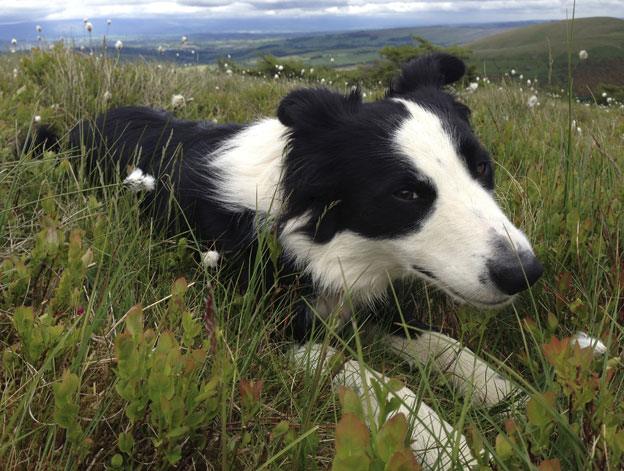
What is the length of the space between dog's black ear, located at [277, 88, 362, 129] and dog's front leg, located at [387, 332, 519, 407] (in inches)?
42.1

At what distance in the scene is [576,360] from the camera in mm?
1217

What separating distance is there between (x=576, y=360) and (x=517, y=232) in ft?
3.20

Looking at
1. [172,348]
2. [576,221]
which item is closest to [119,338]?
[172,348]

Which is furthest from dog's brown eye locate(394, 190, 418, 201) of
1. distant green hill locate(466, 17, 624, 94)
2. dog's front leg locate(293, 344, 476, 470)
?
distant green hill locate(466, 17, 624, 94)

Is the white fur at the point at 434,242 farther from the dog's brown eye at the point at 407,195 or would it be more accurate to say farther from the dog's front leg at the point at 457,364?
the dog's front leg at the point at 457,364

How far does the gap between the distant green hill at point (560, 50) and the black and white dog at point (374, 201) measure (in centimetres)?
101

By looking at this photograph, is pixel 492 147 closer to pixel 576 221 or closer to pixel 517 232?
pixel 576 221

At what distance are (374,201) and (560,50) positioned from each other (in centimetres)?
1901

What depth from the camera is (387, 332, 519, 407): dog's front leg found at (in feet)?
6.83

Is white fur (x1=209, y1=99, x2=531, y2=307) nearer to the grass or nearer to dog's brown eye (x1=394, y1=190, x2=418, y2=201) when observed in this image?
dog's brown eye (x1=394, y1=190, x2=418, y2=201)

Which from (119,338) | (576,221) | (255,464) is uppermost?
(119,338)

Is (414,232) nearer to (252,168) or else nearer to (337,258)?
(337,258)

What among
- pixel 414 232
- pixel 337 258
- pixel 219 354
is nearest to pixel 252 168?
Result: pixel 337 258

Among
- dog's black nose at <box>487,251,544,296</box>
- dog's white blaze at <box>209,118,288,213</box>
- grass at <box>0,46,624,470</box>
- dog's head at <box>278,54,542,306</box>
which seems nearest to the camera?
grass at <box>0,46,624,470</box>
